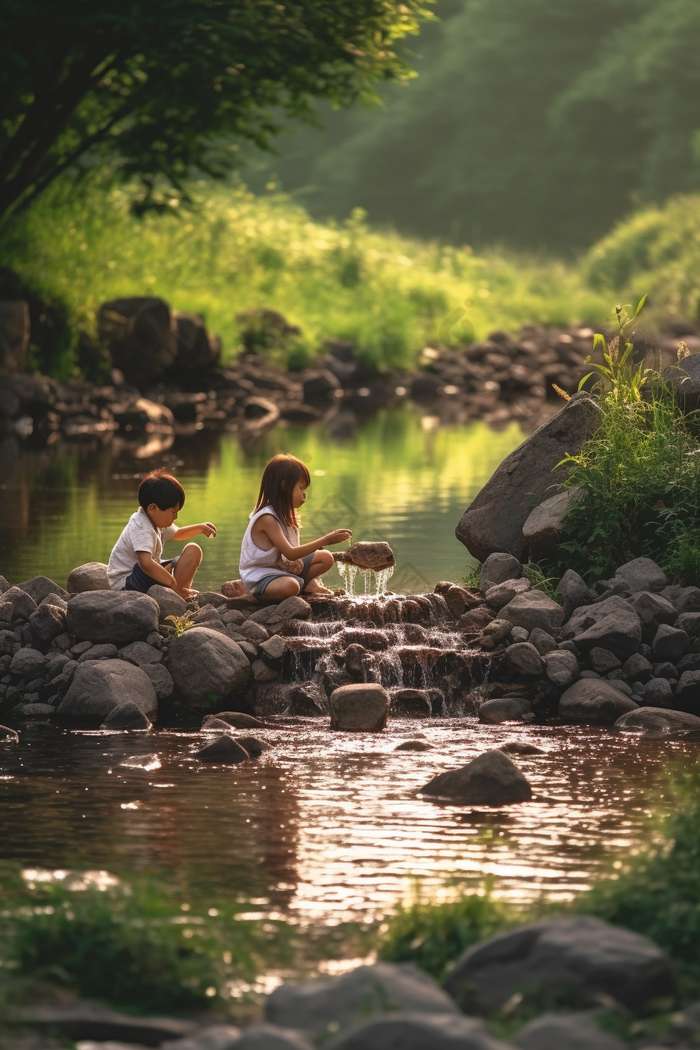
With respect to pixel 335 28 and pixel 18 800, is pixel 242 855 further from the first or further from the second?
pixel 335 28

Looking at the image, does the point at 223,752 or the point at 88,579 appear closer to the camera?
the point at 223,752

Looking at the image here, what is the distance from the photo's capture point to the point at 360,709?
371 inches

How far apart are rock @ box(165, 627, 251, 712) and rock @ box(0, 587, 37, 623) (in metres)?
1.00

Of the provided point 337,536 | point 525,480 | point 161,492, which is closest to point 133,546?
point 161,492

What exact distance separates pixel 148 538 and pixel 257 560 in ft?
2.34

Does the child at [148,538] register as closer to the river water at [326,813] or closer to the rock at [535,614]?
the river water at [326,813]

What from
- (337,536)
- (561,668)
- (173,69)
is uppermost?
(173,69)

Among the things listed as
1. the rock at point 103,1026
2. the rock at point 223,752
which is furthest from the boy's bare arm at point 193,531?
the rock at point 103,1026

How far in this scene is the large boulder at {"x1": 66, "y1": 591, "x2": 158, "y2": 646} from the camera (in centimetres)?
987

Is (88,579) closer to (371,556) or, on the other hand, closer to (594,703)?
(371,556)

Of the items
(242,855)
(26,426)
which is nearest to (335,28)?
(26,426)

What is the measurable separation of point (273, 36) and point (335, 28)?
3.88ft

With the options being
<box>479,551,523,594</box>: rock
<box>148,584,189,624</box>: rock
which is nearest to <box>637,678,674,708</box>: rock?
<box>479,551,523,594</box>: rock

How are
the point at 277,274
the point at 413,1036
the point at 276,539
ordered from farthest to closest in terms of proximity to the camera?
the point at 277,274, the point at 276,539, the point at 413,1036
